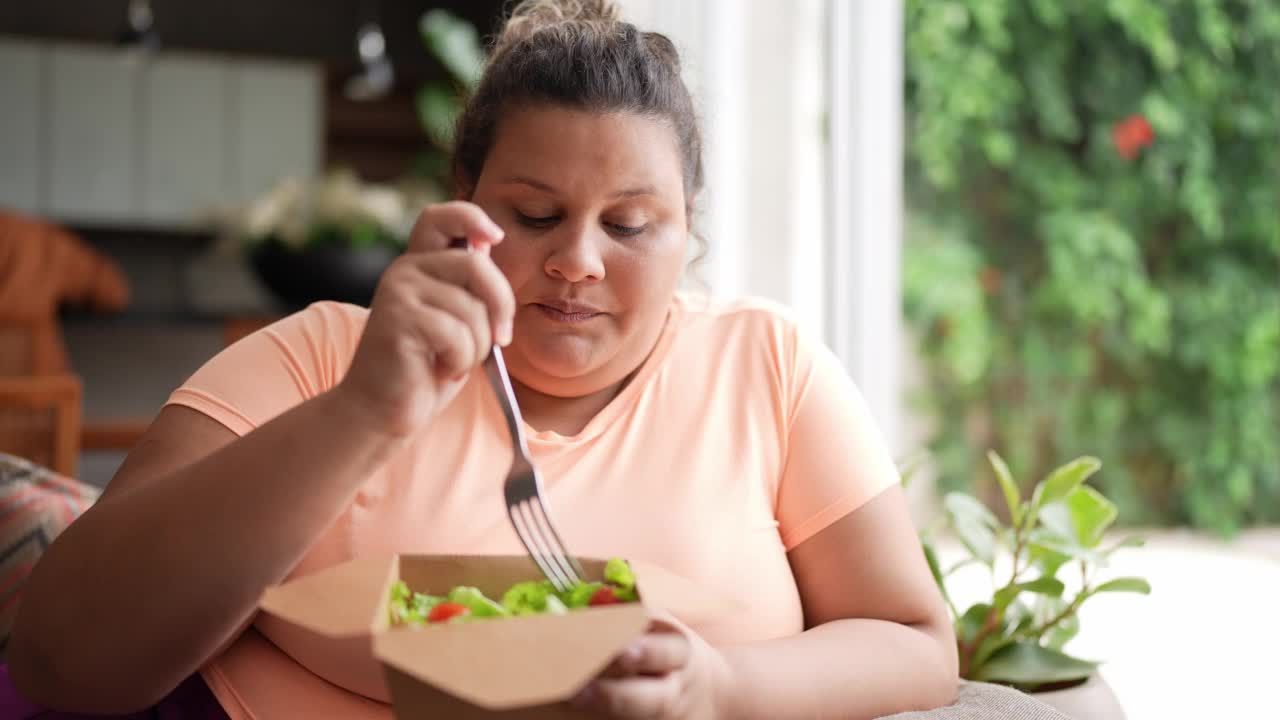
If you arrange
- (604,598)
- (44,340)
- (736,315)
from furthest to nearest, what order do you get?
(44,340)
(736,315)
(604,598)

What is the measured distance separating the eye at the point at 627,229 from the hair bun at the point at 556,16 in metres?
0.21

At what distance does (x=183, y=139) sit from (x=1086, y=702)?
5.69 meters

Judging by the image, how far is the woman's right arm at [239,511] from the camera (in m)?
0.72

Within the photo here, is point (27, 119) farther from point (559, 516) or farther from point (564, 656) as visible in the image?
point (564, 656)

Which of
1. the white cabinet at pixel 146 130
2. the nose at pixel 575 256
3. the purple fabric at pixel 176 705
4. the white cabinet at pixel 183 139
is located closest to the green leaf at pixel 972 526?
the nose at pixel 575 256

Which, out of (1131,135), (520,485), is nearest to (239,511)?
(520,485)

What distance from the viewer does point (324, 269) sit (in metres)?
3.29

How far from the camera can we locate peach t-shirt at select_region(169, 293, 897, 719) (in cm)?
92

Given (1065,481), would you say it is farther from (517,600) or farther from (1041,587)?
(517,600)

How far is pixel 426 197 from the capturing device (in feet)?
13.7

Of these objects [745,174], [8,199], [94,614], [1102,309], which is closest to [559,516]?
[94,614]

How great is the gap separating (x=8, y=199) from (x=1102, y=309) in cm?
488

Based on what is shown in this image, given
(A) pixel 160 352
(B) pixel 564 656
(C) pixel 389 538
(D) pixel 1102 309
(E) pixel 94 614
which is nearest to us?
(B) pixel 564 656

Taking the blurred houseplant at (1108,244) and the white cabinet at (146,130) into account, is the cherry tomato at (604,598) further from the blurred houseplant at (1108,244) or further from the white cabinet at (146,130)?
the white cabinet at (146,130)
